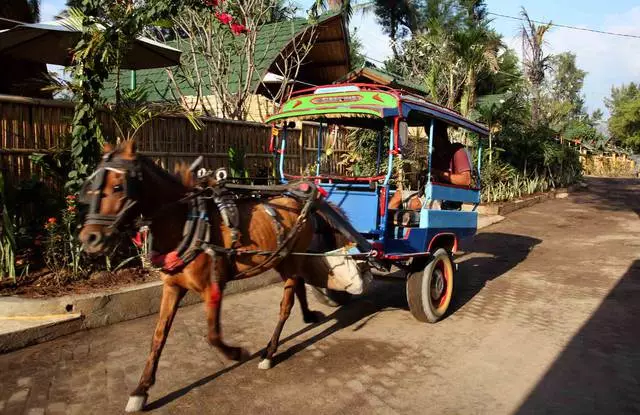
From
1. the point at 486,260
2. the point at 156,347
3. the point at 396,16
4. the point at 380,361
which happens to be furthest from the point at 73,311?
the point at 396,16

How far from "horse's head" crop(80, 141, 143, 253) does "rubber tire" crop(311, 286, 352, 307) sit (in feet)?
10.8

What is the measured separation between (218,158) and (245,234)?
15.9 feet

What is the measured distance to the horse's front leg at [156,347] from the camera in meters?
3.63

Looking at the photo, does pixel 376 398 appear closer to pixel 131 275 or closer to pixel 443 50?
pixel 131 275

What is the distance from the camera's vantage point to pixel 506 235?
39.8ft

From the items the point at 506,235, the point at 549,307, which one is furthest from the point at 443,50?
the point at 549,307

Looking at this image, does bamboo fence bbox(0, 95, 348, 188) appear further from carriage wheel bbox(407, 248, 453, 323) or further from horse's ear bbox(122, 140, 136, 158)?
carriage wheel bbox(407, 248, 453, 323)

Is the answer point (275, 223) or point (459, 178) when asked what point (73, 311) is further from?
point (459, 178)

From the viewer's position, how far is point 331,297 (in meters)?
6.38

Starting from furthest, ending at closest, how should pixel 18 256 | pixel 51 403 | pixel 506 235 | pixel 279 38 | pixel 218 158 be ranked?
pixel 279 38, pixel 506 235, pixel 218 158, pixel 18 256, pixel 51 403

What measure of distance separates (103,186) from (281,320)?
2.10 meters

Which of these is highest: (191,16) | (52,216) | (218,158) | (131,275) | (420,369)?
(191,16)

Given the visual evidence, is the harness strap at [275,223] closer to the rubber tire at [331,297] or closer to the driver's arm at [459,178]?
the rubber tire at [331,297]

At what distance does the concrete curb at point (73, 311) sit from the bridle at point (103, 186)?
2221 mm
